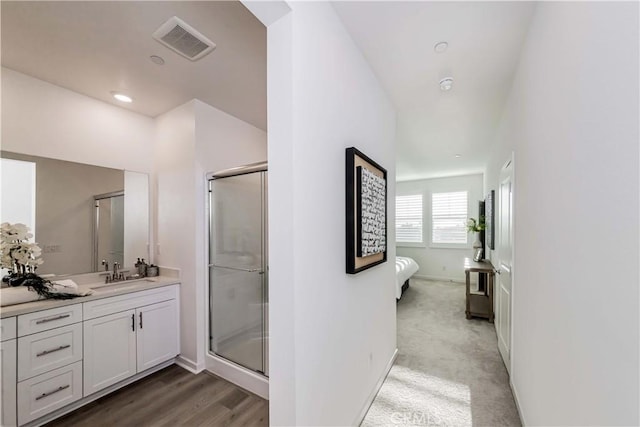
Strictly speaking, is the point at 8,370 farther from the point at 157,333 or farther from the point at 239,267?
the point at 239,267

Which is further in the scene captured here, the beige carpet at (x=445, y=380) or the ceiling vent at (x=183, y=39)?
the beige carpet at (x=445, y=380)

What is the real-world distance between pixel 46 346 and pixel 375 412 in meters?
2.43

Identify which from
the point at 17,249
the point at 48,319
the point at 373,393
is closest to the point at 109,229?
the point at 17,249

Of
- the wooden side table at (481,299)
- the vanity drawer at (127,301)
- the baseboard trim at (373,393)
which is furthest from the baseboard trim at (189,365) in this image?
the wooden side table at (481,299)

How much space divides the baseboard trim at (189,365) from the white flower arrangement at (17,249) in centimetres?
150

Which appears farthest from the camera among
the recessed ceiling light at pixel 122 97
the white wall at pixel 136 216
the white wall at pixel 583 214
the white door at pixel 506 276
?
the white wall at pixel 136 216

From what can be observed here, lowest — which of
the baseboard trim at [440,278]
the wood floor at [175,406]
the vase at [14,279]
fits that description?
the baseboard trim at [440,278]

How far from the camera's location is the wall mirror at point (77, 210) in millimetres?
2133

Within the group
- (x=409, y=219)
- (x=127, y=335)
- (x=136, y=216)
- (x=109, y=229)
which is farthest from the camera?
(x=409, y=219)

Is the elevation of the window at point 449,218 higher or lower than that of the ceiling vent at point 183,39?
lower

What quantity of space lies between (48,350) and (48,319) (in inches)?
8.6

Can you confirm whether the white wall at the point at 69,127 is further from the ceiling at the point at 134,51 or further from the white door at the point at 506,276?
the white door at the point at 506,276

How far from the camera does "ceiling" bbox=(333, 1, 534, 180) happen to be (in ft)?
4.89

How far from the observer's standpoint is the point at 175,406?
2037 mm
